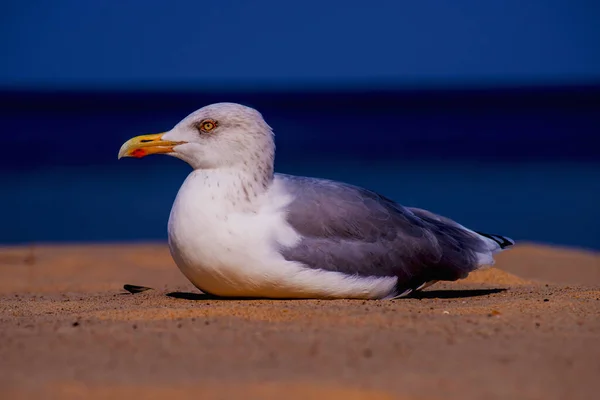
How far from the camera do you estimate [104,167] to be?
22.4m

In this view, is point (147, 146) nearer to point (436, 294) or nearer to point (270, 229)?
point (270, 229)

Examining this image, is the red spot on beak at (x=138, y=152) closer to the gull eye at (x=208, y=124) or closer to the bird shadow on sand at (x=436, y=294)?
the gull eye at (x=208, y=124)

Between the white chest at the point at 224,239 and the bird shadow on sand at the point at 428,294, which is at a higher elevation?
the white chest at the point at 224,239

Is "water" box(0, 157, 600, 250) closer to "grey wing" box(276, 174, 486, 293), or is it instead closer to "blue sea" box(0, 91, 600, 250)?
"blue sea" box(0, 91, 600, 250)

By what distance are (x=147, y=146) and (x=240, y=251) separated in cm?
96

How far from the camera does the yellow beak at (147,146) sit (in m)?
6.30

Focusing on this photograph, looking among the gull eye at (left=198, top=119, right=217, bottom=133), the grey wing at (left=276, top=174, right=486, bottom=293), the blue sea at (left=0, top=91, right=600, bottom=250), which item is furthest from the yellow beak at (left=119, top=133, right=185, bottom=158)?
the blue sea at (left=0, top=91, right=600, bottom=250)

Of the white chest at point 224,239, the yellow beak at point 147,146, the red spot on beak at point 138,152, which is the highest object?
the yellow beak at point 147,146

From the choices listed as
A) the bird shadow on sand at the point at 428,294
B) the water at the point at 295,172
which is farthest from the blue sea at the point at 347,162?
the bird shadow on sand at the point at 428,294

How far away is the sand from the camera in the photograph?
3.72 metres

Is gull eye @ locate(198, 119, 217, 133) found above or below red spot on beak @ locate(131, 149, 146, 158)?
above

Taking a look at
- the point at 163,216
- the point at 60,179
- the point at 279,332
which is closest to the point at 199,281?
the point at 279,332

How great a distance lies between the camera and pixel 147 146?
250 inches

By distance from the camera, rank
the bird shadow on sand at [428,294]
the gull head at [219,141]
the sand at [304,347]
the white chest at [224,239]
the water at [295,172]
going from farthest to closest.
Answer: the water at [295,172]
the bird shadow on sand at [428,294]
the gull head at [219,141]
the white chest at [224,239]
the sand at [304,347]
